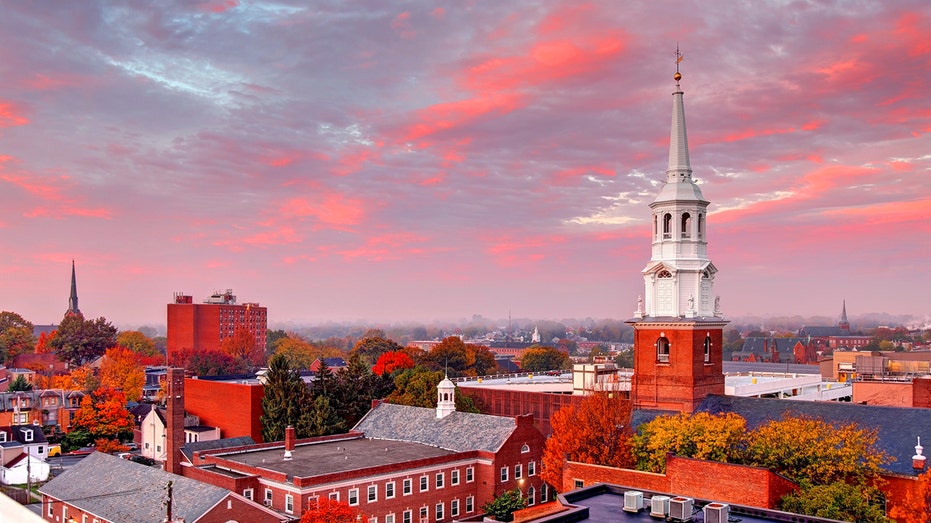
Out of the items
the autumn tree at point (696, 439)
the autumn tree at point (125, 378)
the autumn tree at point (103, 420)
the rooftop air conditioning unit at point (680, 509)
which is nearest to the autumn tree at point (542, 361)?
the autumn tree at point (125, 378)

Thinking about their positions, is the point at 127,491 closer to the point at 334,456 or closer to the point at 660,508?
the point at 334,456

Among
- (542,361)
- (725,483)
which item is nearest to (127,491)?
(725,483)

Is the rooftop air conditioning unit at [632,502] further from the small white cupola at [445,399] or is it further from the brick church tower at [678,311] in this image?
the small white cupola at [445,399]

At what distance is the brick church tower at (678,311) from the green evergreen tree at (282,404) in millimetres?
32088

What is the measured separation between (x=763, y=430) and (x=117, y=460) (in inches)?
1706

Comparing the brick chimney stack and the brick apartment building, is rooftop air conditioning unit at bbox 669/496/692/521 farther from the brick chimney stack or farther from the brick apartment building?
the brick chimney stack

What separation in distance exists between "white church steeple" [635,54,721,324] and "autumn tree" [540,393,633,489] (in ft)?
25.8

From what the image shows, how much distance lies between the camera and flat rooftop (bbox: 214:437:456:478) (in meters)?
52.5

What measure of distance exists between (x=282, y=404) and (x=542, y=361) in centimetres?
11153

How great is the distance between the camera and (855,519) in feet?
121

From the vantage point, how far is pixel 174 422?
207ft

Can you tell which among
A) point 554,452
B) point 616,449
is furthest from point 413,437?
point 616,449

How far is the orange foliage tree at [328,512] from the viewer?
4662cm

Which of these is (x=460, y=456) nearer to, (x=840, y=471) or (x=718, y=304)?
(x=718, y=304)
